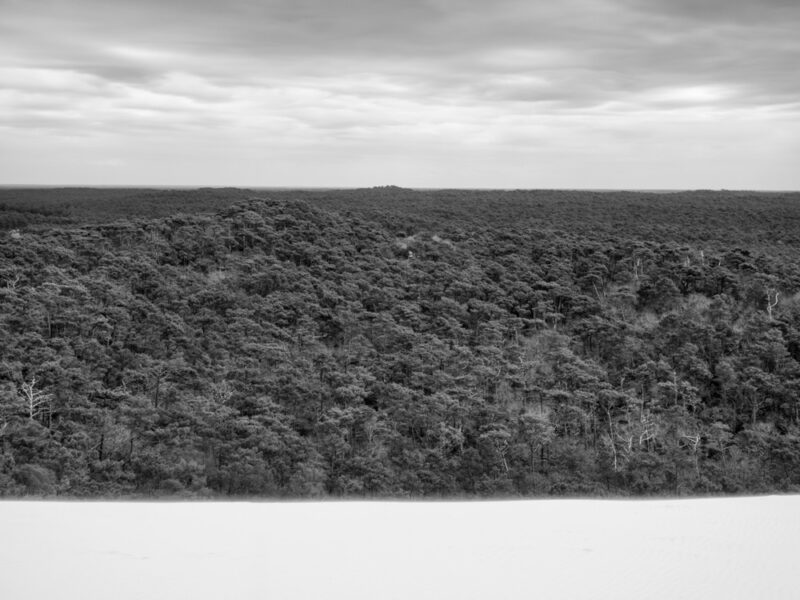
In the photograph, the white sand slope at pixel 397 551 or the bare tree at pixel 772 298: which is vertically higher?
the bare tree at pixel 772 298

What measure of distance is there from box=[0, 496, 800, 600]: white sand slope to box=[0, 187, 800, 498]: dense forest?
4.51 m

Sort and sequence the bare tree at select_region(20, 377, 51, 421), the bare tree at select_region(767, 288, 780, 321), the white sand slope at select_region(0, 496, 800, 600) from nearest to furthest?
the white sand slope at select_region(0, 496, 800, 600) → the bare tree at select_region(20, 377, 51, 421) → the bare tree at select_region(767, 288, 780, 321)

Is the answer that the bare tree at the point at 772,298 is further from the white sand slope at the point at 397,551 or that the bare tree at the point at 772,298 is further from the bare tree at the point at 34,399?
the bare tree at the point at 34,399

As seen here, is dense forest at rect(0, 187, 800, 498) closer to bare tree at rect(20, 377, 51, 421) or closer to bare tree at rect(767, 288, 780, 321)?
bare tree at rect(20, 377, 51, 421)

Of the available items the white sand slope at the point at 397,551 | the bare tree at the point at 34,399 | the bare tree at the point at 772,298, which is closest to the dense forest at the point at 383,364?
the bare tree at the point at 34,399

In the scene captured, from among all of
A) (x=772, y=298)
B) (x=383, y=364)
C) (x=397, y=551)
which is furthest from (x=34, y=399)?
(x=772, y=298)

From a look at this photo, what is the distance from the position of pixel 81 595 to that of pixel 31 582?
84 cm

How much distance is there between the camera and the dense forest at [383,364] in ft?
56.9

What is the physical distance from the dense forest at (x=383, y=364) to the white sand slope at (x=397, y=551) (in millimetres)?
4510

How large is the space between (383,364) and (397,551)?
1291 centimetres

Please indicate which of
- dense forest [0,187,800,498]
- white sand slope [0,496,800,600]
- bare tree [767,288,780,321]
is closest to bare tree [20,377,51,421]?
dense forest [0,187,800,498]

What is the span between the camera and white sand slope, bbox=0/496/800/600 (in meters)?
8.36

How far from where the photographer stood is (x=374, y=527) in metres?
11.2

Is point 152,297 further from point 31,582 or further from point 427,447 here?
point 31,582
